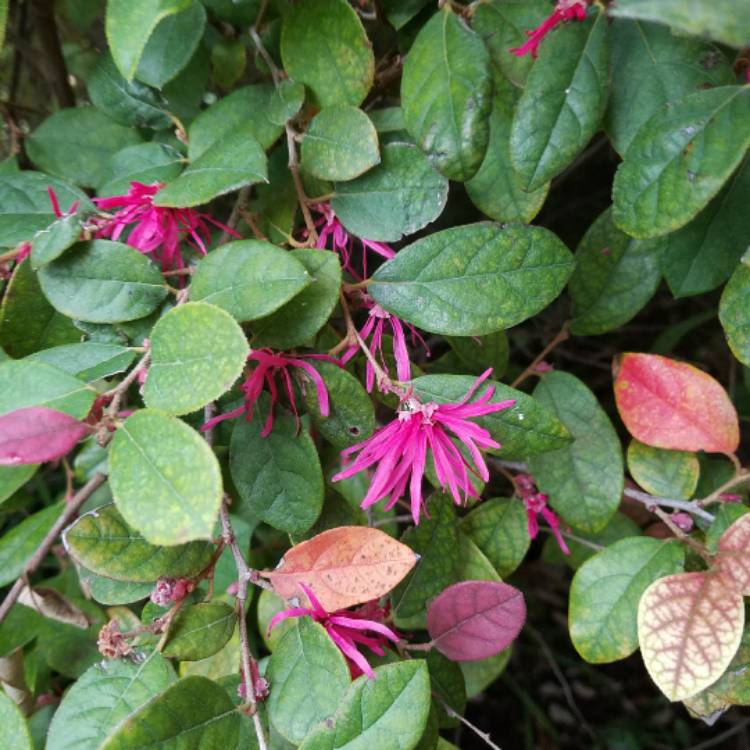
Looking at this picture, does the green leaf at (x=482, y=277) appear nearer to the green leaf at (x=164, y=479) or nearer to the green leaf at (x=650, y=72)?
the green leaf at (x=650, y=72)

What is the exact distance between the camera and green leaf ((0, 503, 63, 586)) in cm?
84

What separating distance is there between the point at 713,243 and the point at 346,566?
0.44 metres

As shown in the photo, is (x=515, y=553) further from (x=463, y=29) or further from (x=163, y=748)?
(x=463, y=29)

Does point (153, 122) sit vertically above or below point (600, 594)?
above

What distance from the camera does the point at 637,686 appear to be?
153cm

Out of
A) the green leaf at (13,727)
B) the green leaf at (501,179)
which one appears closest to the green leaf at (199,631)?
the green leaf at (13,727)

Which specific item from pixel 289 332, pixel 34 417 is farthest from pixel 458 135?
pixel 34 417

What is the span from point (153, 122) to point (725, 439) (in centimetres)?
70

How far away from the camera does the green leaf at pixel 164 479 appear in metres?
0.45

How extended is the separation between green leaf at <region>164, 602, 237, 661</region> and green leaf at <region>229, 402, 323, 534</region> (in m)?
0.09

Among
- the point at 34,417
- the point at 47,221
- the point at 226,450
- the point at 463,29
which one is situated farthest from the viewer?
the point at 226,450

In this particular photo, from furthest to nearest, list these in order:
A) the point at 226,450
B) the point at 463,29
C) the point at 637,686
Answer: the point at 637,686 < the point at 226,450 < the point at 463,29

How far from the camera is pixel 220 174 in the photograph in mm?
Answer: 620

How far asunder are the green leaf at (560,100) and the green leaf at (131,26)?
268 millimetres
